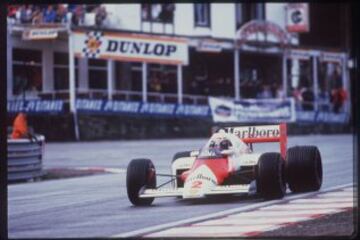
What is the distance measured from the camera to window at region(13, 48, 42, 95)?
14500 mm

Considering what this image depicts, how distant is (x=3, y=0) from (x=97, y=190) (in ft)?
15.4

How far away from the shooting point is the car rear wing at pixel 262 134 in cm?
1188

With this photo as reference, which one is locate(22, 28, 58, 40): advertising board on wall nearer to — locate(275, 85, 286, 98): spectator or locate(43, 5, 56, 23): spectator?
locate(43, 5, 56, 23): spectator

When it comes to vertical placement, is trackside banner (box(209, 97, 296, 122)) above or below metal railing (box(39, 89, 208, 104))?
below

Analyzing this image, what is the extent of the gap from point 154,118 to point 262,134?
14456 millimetres

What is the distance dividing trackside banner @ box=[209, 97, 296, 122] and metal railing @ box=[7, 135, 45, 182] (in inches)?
461

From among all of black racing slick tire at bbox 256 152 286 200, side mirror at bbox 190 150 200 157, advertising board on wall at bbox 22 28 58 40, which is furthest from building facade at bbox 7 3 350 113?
black racing slick tire at bbox 256 152 286 200

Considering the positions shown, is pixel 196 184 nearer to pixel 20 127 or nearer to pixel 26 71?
pixel 20 127

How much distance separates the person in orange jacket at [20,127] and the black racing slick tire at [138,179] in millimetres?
3658

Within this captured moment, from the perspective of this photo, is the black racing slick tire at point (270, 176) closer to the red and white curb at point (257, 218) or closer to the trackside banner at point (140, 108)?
the red and white curb at point (257, 218)

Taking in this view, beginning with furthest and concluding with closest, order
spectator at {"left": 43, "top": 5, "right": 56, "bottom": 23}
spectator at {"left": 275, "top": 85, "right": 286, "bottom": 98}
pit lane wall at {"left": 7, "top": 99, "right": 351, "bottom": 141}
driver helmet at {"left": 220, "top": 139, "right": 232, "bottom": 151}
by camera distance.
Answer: spectator at {"left": 275, "top": 85, "right": 286, "bottom": 98} < pit lane wall at {"left": 7, "top": 99, "right": 351, "bottom": 141} < spectator at {"left": 43, "top": 5, "right": 56, "bottom": 23} < driver helmet at {"left": 220, "top": 139, "right": 232, "bottom": 151}

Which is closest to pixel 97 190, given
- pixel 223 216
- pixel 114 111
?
pixel 223 216

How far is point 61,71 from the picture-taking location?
2098 cm

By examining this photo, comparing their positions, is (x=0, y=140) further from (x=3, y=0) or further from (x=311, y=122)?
(x=311, y=122)
